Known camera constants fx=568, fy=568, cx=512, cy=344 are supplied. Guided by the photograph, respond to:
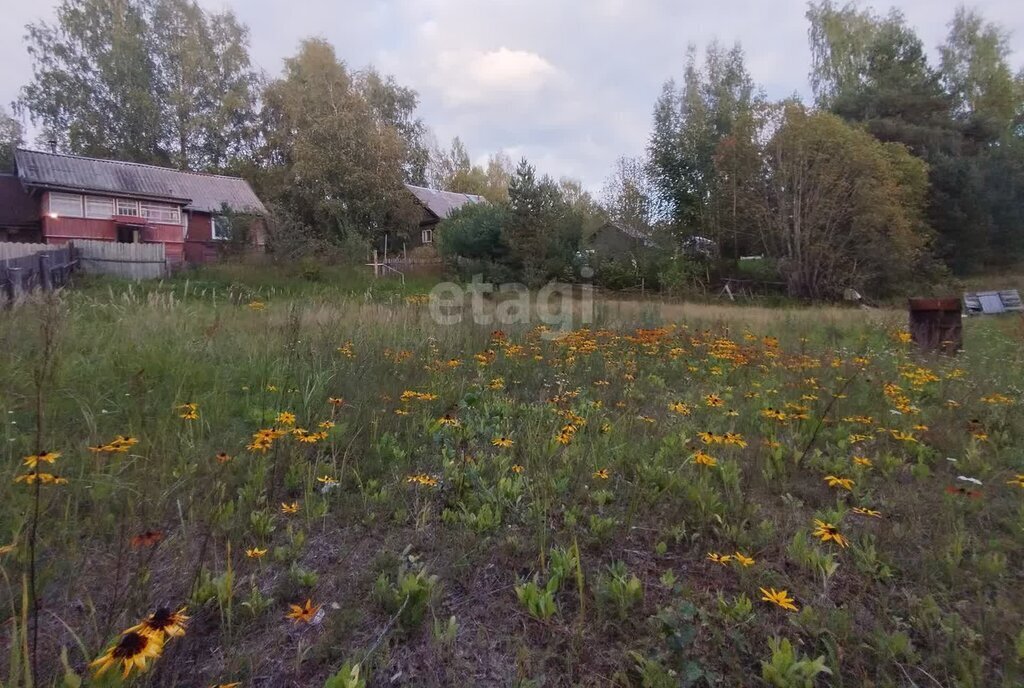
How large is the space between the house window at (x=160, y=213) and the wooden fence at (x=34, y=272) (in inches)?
325

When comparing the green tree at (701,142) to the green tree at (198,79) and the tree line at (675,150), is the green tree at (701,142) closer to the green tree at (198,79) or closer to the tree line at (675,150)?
the tree line at (675,150)

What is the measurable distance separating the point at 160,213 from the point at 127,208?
3.86ft

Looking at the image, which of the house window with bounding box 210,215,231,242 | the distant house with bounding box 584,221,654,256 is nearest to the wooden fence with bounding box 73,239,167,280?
the house window with bounding box 210,215,231,242

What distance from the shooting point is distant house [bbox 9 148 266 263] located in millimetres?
21500

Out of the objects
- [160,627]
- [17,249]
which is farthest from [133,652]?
[17,249]

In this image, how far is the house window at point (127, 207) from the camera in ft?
74.5

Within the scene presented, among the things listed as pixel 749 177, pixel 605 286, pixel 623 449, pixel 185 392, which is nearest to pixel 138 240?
pixel 605 286

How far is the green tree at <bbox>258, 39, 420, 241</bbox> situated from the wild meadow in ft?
72.7

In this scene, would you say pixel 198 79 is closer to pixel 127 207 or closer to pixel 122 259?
pixel 127 207

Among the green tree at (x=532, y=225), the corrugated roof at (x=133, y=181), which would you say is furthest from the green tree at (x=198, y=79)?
the green tree at (x=532, y=225)

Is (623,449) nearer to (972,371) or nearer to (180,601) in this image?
(180,601)

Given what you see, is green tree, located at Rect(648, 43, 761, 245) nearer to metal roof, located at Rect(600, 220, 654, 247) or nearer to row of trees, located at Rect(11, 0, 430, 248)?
metal roof, located at Rect(600, 220, 654, 247)

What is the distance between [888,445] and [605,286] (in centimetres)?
1635

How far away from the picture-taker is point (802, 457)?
2398 mm
